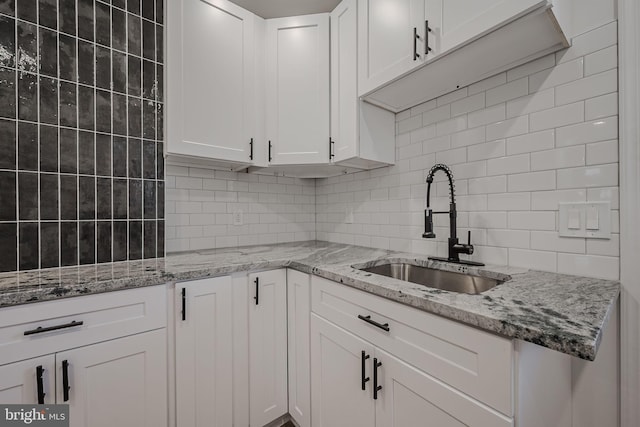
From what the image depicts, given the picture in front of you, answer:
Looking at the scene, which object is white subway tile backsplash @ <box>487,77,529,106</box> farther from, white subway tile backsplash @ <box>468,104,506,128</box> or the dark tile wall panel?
the dark tile wall panel

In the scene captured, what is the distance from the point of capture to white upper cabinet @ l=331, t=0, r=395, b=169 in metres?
1.57

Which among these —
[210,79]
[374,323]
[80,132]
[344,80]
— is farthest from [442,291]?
[80,132]

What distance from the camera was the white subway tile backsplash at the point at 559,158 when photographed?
103cm

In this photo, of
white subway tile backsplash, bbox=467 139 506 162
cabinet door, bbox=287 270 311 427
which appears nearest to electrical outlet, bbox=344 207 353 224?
cabinet door, bbox=287 270 311 427

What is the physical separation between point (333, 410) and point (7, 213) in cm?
163

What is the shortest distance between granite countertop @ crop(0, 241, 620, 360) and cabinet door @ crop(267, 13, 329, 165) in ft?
2.28

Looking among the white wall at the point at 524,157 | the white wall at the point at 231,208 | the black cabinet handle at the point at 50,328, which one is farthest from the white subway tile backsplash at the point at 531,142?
the black cabinet handle at the point at 50,328

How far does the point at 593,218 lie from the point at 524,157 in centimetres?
33

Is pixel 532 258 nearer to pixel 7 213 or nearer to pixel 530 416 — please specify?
pixel 530 416

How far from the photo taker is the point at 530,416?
2.30 feet

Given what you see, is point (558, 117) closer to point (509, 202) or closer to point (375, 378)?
point (509, 202)

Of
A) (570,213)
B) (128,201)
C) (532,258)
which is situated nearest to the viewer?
(570,213)

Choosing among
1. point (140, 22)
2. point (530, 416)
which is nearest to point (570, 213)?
point (530, 416)

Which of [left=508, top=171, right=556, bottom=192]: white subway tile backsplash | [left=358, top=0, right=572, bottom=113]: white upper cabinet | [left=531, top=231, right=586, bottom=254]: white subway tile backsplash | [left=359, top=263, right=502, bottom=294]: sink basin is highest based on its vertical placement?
[left=358, top=0, right=572, bottom=113]: white upper cabinet
